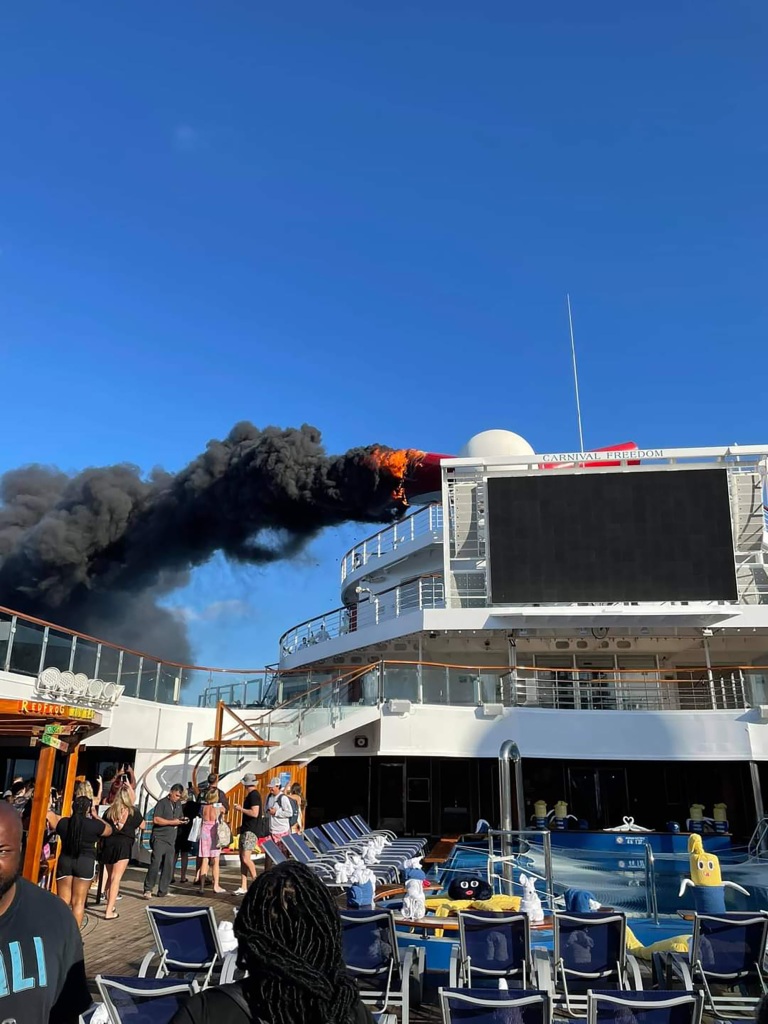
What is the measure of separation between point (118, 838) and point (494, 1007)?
5.81m

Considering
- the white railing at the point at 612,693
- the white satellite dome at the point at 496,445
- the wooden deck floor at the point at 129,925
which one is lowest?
the wooden deck floor at the point at 129,925

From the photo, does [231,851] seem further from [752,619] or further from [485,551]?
[752,619]

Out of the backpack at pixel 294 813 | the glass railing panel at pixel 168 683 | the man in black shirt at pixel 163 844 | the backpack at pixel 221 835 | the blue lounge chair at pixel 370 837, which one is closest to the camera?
Answer: the man in black shirt at pixel 163 844

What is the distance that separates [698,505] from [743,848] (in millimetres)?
7309

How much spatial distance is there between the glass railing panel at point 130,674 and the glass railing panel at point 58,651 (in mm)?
1966

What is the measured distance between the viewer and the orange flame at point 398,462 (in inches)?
1109

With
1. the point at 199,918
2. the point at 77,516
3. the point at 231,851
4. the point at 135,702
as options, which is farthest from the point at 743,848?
the point at 77,516

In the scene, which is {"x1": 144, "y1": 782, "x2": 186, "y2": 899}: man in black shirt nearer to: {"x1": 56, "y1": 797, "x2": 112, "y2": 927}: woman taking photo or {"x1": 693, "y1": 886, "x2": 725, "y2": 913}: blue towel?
{"x1": 56, "y1": 797, "x2": 112, "y2": 927}: woman taking photo

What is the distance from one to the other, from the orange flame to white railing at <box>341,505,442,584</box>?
3709 millimetres

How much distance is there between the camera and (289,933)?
67.7 inches

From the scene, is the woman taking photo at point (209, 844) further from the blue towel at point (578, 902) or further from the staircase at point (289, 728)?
the blue towel at point (578, 902)

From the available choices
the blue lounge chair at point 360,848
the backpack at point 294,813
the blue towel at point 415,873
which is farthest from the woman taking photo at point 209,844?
the blue towel at point 415,873

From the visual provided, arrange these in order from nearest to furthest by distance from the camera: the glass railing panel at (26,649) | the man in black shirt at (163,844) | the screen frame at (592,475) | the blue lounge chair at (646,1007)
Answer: the blue lounge chair at (646,1007) → the man in black shirt at (163,844) → the glass railing panel at (26,649) → the screen frame at (592,475)

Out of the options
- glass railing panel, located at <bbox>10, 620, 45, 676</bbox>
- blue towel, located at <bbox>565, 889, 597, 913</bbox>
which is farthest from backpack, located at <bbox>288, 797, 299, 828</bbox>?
blue towel, located at <bbox>565, 889, 597, 913</bbox>
